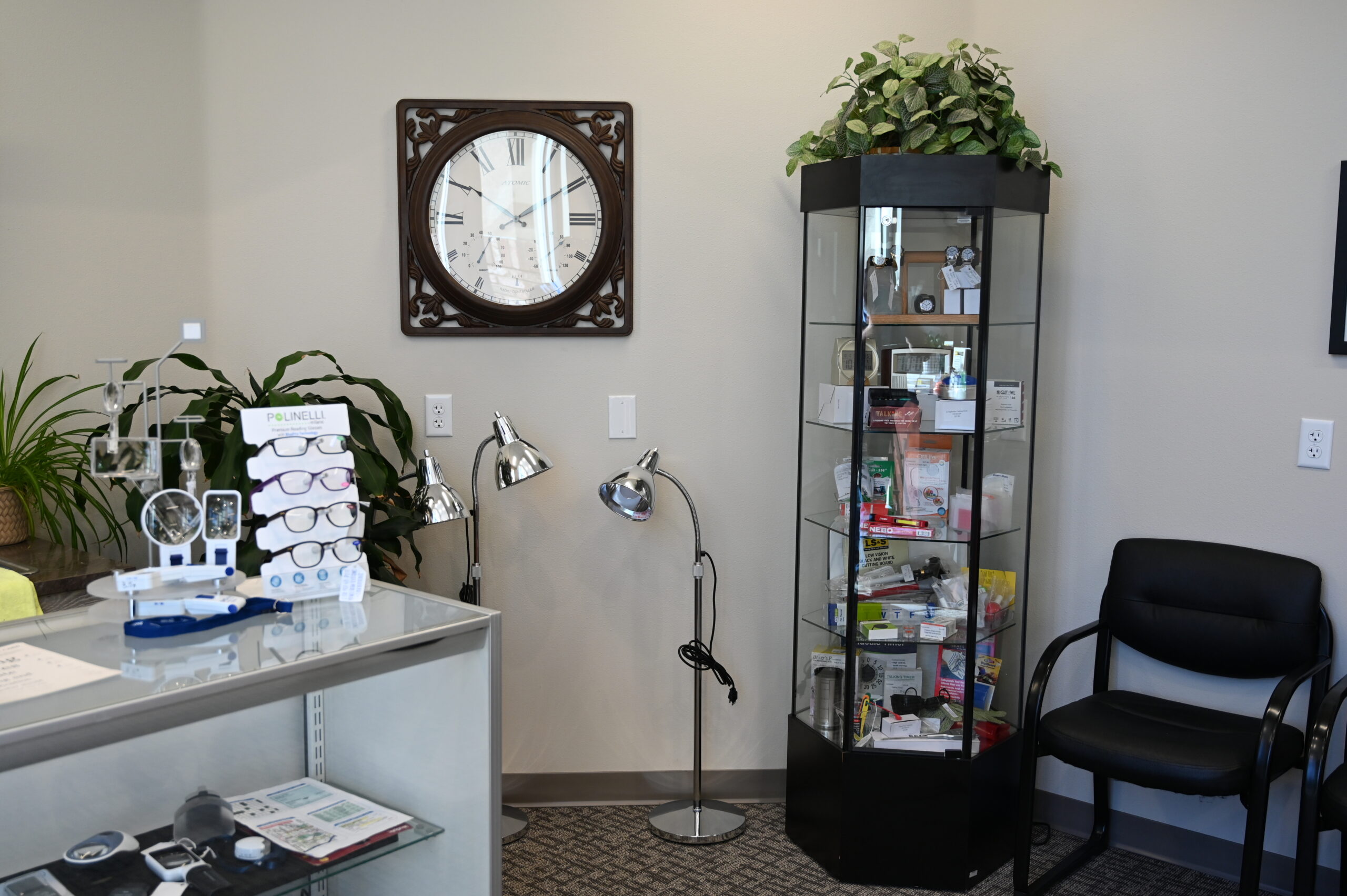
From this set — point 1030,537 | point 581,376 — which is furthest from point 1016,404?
point 581,376

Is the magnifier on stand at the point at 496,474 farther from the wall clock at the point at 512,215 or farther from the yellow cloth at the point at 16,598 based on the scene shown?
the yellow cloth at the point at 16,598

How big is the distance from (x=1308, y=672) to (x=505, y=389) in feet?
7.24

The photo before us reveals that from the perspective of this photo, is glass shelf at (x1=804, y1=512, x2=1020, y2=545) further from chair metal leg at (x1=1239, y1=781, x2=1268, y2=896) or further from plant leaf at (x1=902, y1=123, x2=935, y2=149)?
plant leaf at (x1=902, y1=123, x2=935, y2=149)

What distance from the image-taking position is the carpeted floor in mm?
2709

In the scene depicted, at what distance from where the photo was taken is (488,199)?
3.03 metres

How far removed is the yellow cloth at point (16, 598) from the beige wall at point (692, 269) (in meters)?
0.83

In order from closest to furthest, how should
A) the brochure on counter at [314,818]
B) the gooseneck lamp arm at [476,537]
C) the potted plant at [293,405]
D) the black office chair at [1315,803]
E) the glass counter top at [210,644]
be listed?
the glass counter top at [210,644] < the brochure on counter at [314,818] < the black office chair at [1315,803] < the potted plant at [293,405] < the gooseneck lamp arm at [476,537]

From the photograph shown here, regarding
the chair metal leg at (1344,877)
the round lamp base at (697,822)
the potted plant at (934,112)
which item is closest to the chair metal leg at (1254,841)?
the chair metal leg at (1344,877)

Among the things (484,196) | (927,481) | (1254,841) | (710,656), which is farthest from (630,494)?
(1254,841)

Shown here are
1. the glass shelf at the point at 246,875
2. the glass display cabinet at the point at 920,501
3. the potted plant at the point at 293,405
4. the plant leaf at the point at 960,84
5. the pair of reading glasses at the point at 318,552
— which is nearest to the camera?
the glass shelf at the point at 246,875

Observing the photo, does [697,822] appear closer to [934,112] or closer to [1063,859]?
[1063,859]

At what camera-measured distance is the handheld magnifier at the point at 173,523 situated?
154cm

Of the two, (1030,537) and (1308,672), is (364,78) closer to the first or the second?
(1030,537)

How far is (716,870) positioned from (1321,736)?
1.49 m
